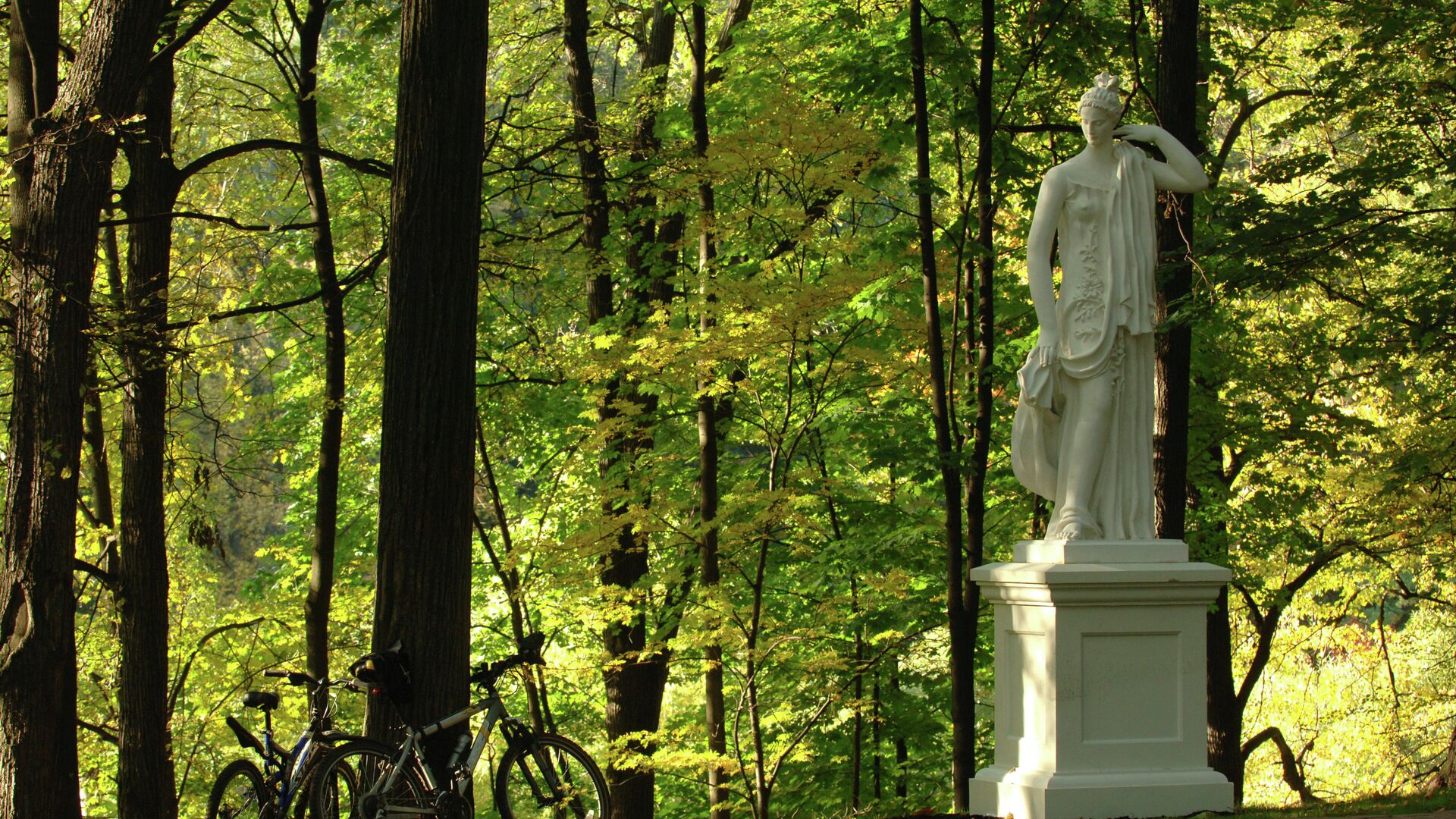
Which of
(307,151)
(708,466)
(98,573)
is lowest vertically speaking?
(98,573)

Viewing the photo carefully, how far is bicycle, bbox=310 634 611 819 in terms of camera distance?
621 centimetres

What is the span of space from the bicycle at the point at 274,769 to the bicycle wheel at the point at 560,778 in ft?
2.82

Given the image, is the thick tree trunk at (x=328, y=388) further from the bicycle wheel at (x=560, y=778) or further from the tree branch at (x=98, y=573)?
the bicycle wheel at (x=560, y=778)

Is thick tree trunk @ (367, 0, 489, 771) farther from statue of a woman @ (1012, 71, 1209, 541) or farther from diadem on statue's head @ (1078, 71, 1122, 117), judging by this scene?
diadem on statue's head @ (1078, 71, 1122, 117)

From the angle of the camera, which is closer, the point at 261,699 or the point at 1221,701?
the point at 261,699

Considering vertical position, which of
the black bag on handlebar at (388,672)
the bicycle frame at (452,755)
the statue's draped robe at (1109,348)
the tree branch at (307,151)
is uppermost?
the tree branch at (307,151)

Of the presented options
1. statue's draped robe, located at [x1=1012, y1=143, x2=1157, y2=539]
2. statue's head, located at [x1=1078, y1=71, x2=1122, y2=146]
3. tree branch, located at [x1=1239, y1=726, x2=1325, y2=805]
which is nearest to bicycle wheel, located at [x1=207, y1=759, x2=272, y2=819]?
statue's draped robe, located at [x1=1012, y1=143, x2=1157, y2=539]

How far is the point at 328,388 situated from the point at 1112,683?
790 centimetres

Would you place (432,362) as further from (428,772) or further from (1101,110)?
(1101,110)

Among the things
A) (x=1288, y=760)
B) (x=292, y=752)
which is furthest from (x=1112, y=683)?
(x=1288, y=760)

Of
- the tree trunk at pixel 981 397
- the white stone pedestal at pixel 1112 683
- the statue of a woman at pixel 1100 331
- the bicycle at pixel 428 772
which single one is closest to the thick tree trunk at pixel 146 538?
the bicycle at pixel 428 772

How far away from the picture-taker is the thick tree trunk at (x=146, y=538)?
9773 mm

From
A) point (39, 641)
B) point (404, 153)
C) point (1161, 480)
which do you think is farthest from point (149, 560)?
point (1161, 480)

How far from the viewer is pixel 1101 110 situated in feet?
22.1
